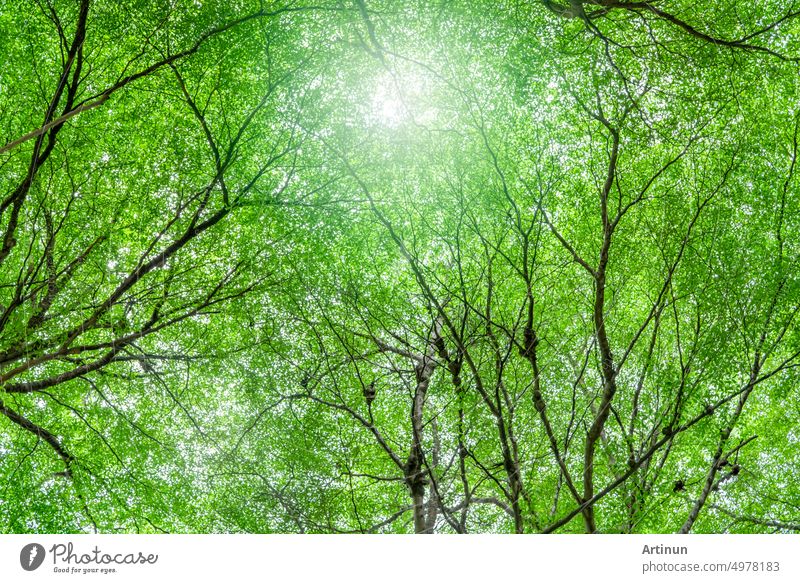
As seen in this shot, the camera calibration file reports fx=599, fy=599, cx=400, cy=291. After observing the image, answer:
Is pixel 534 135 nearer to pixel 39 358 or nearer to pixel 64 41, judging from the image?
pixel 64 41

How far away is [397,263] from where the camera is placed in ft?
10.2

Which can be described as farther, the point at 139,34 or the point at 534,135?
the point at 534,135

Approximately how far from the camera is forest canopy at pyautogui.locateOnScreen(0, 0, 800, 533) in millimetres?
2859

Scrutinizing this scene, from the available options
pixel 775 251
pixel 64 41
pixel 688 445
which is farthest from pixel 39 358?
pixel 775 251

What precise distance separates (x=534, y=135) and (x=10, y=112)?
2622 millimetres

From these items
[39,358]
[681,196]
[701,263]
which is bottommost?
[39,358]

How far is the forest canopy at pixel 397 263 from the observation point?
286cm

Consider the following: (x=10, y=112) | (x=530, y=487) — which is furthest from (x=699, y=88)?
(x=10, y=112)

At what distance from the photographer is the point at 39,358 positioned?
2.99 m

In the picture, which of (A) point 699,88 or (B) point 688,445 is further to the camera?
(B) point 688,445

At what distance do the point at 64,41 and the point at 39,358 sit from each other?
154 centimetres

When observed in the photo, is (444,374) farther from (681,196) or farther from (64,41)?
(64,41)

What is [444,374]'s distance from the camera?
3.04 metres

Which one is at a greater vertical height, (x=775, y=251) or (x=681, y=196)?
(x=681, y=196)
